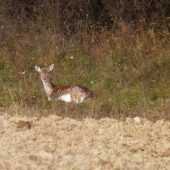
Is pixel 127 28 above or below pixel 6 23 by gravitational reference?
below

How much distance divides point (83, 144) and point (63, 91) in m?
4.62

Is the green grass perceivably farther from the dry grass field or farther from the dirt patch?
the dirt patch

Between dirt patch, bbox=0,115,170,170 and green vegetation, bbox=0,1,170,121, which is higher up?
green vegetation, bbox=0,1,170,121

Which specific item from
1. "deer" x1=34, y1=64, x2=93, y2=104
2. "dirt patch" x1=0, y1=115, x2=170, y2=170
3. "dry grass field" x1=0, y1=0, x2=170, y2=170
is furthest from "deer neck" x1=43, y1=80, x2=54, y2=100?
"dirt patch" x1=0, y1=115, x2=170, y2=170

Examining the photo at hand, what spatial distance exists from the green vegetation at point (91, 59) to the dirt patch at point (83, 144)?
5.65ft

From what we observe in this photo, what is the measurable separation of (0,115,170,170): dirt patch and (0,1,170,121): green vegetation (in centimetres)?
172

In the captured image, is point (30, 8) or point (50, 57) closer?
point (50, 57)

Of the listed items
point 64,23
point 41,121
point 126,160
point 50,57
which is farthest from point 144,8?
point 126,160

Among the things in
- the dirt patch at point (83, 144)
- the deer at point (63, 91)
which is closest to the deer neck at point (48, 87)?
the deer at point (63, 91)

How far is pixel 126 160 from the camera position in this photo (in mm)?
5211

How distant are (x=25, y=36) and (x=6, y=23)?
92 centimetres

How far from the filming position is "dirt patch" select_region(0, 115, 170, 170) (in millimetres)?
5088

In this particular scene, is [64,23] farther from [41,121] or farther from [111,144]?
[111,144]

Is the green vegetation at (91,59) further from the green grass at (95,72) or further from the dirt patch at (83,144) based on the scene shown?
the dirt patch at (83,144)
